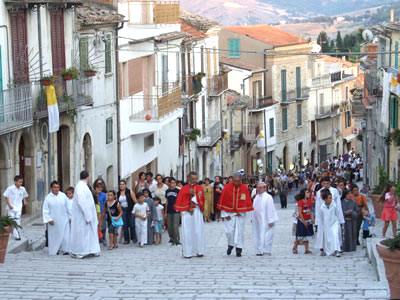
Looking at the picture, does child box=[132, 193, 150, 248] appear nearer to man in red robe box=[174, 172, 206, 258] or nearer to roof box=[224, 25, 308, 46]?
man in red robe box=[174, 172, 206, 258]

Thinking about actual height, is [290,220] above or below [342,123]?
above

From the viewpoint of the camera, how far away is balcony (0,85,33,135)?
22.1 m

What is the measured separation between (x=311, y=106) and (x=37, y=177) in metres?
53.2

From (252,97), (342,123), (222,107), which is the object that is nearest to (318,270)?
(222,107)

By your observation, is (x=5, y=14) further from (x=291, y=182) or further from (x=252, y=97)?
(x=252, y=97)

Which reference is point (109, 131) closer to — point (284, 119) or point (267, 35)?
point (267, 35)

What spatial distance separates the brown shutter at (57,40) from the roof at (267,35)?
4034 centimetres

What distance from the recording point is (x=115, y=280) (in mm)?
14883

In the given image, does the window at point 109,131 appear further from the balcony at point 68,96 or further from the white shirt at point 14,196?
the white shirt at point 14,196

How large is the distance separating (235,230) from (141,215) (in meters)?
3.07

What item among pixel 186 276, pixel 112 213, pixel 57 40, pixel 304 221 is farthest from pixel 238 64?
pixel 186 276

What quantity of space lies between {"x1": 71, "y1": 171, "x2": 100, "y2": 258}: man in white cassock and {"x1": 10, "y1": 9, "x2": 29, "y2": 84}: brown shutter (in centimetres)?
683

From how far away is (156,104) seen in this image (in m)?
35.2

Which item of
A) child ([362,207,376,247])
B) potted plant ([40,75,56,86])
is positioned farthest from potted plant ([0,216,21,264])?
potted plant ([40,75,56,86])
